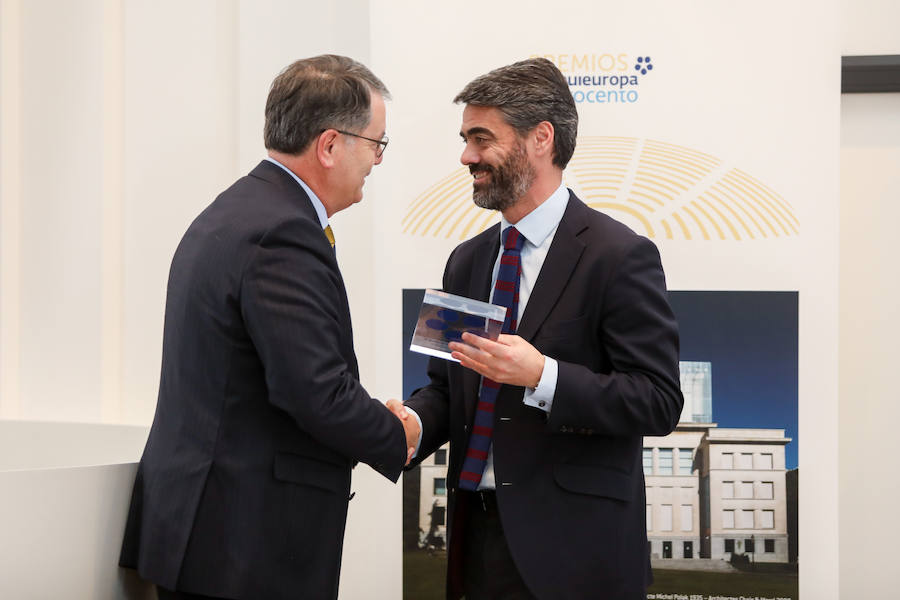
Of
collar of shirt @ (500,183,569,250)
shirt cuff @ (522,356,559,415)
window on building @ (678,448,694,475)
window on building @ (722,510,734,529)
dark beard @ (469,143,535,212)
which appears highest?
dark beard @ (469,143,535,212)

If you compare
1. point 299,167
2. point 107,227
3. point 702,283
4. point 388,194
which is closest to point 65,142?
point 107,227

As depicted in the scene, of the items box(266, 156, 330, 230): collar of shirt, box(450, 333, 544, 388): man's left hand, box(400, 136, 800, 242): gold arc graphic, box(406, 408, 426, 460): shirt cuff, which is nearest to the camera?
box(450, 333, 544, 388): man's left hand

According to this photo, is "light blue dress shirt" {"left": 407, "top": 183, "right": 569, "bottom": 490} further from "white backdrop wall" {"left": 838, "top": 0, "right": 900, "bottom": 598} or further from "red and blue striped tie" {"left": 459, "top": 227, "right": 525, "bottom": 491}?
"white backdrop wall" {"left": 838, "top": 0, "right": 900, "bottom": 598}

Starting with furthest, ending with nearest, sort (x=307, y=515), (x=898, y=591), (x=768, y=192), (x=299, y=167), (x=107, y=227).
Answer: (x=107, y=227), (x=898, y=591), (x=768, y=192), (x=299, y=167), (x=307, y=515)

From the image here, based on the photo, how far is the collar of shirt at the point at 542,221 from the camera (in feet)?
7.34

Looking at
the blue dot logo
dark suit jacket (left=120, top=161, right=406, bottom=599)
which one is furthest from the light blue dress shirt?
the blue dot logo

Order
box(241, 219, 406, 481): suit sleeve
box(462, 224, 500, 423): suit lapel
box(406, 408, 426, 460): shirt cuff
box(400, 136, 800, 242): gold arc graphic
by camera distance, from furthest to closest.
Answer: box(400, 136, 800, 242): gold arc graphic
box(406, 408, 426, 460): shirt cuff
box(462, 224, 500, 423): suit lapel
box(241, 219, 406, 481): suit sleeve

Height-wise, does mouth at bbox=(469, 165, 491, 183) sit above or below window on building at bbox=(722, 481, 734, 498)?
above

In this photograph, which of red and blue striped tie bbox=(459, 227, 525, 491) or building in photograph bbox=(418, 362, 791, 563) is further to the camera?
building in photograph bbox=(418, 362, 791, 563)

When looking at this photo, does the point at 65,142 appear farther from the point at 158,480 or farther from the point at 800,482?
the point at 800,482

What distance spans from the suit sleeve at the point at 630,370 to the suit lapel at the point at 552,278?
113mm

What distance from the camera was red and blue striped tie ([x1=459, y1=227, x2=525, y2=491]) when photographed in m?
2.12

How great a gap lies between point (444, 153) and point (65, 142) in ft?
7.04

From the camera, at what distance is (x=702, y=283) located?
143 inches
